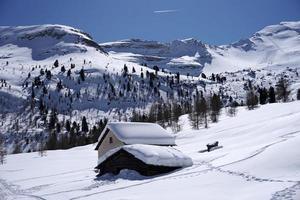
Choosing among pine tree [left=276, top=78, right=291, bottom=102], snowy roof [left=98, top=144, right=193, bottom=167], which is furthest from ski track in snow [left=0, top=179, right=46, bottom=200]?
pine tree [left=276, top=78, right=291, bottom=102]

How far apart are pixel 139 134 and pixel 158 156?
1403 centimetres

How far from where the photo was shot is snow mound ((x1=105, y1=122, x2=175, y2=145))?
178 feet

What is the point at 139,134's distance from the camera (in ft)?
181

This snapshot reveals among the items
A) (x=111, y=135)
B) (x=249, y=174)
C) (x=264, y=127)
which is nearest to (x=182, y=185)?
(x=249, y=174)

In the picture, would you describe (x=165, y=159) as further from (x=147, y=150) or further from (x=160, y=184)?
(x=160, y=184)

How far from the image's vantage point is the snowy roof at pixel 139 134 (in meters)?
54.2

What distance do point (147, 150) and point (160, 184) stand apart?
461 inches

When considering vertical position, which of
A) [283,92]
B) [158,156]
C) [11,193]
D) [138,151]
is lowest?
[11,193]

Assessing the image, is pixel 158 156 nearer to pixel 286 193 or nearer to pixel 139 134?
pixel 139 134

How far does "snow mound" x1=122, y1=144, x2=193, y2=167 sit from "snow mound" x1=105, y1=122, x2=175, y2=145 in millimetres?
9709

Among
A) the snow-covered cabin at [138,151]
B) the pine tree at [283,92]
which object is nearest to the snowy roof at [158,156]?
the snow-covered cabin at [138,151]

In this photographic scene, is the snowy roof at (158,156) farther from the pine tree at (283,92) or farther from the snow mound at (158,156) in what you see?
the pine tree at (283,92)

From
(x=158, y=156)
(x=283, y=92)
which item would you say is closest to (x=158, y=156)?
(x=158, y=156)

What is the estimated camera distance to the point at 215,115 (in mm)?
109188
